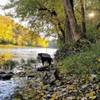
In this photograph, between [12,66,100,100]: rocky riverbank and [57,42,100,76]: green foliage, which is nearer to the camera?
[12,66,100,100]: rocky riverbank

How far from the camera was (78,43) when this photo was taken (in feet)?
65.9

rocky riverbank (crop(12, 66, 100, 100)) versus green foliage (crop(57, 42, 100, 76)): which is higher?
green foliage (crop(57, 42, 100, 76))

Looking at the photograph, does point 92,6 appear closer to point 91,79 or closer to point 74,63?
point 74,63

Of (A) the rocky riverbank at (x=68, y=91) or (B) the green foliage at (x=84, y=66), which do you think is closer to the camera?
(A) the rocky riverbank at (x=68, y=91)

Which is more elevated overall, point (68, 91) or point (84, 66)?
point (84, 66)

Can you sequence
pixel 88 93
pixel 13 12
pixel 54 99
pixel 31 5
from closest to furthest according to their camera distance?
1. pixel 88 93
2. pixel 54 99
3. pixel 31 5
4. pixel 13 12

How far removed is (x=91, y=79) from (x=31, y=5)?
66.5 ft

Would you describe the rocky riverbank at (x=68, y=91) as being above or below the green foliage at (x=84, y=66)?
below

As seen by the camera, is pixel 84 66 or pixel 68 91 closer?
pixel 68 91

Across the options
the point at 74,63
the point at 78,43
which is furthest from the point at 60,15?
the point at 74,63

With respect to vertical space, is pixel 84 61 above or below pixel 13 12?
below

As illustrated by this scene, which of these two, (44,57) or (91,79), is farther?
→ (44,57)

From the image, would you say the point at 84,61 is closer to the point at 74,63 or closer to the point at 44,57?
the point at 74,63

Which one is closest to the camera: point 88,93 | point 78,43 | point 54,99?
point 88,93
